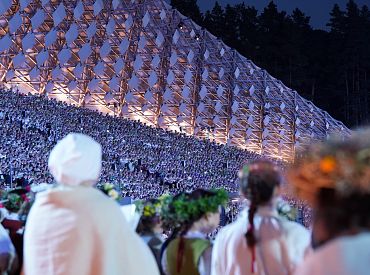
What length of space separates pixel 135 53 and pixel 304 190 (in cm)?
3836

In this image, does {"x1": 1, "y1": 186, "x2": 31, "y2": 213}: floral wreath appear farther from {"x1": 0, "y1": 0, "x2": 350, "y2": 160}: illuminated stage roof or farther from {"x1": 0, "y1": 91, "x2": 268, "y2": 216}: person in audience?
{"x1": 0, "y1": 0, "x2": 350, "y2": 160}: illuminated stage roof

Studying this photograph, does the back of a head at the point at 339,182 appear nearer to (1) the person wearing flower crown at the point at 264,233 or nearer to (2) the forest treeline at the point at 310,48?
(1) the person wearing flower crown at the point at 264,233

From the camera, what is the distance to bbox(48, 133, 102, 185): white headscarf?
9.07 feet

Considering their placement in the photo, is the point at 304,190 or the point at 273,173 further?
the point at 273,173

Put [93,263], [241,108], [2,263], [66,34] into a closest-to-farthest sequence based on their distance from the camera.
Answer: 1. [93,263]
2. [2,263]
3. [66,34]
4. [241,108]

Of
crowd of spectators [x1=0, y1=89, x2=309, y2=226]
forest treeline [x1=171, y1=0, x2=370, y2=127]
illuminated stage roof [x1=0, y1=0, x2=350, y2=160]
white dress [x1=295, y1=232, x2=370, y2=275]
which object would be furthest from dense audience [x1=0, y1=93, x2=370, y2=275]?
forest treeline [x1=171, y1=0, x2=370, y2=127]

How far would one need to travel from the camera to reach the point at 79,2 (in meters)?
35.4

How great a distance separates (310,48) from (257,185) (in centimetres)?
6673

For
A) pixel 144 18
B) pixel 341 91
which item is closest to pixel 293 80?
pixel 341 91

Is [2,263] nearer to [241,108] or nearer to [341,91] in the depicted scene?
[241,108]

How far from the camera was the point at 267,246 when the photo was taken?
9.58 ft

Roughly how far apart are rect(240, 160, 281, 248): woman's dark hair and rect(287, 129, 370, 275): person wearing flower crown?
1.47 meters

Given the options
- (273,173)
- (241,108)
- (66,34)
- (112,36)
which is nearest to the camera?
(273,173)

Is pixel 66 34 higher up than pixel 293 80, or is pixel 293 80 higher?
pixel 293 80
